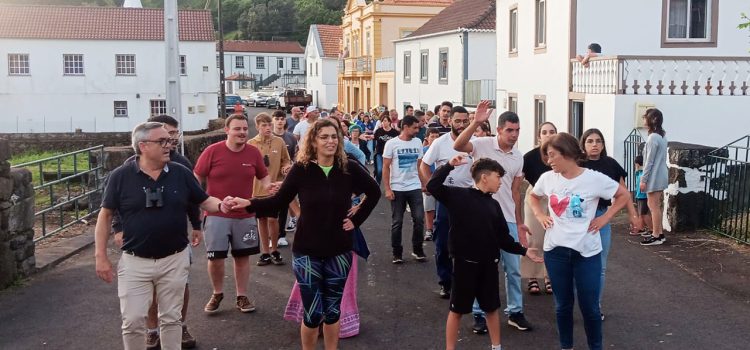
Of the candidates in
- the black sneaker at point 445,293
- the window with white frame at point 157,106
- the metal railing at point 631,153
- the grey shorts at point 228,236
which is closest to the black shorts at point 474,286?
the black sneaker at point 445,293

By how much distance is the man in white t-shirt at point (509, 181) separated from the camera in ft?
21.6

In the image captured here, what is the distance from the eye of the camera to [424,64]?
1412 inches

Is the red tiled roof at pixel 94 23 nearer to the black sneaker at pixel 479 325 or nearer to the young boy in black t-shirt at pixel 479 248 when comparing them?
the black sneaker at pixel 479 325

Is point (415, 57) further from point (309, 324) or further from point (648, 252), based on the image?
point (309, 324)

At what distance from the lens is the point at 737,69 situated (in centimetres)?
1545

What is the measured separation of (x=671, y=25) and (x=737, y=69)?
302 centimetres

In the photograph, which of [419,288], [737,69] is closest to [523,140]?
[737,69]

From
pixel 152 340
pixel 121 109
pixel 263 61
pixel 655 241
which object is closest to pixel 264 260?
pixel 152 340

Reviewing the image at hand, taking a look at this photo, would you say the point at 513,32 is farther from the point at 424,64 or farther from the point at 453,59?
the point at 424,64

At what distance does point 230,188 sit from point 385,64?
124 ft

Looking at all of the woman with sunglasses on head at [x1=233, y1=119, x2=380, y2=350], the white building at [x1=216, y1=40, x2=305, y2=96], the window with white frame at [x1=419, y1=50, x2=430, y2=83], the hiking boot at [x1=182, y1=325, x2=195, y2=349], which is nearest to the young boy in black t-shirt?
the woman with sunglasses on head at [x1=233, y1=119, x2=380, y2=350]

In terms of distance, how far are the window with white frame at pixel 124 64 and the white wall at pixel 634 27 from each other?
34.0m

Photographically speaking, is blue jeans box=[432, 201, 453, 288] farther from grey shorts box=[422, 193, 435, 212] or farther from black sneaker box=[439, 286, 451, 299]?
grey shorts box=[422, 193, 435, 212]

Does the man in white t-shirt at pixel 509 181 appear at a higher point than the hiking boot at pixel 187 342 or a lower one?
higher
